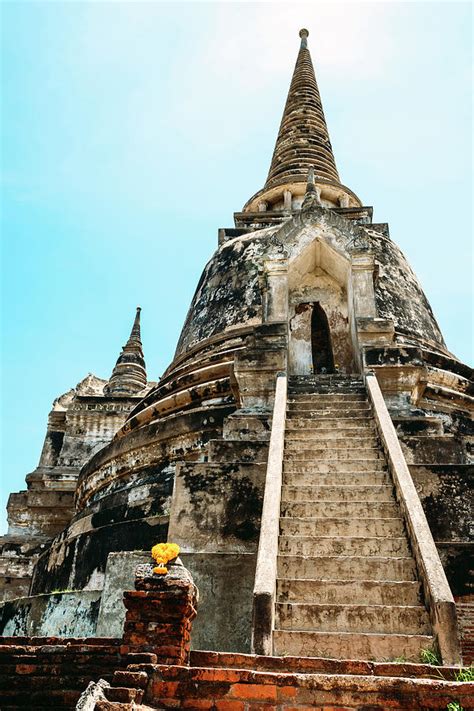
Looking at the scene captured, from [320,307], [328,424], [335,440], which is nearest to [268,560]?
[335,440]

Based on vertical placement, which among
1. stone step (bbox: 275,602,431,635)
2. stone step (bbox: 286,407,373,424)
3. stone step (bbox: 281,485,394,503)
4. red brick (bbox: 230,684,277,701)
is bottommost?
red brick (bbox: 230,684,277,701)

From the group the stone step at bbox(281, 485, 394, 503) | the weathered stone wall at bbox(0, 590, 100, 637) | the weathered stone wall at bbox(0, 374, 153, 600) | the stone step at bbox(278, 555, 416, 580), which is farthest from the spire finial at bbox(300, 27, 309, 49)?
the stone step at bbox(278, 555, 416, 580)

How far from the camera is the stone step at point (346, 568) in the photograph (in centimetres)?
435

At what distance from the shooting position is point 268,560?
4.11 meters

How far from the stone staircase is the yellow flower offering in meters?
0.86

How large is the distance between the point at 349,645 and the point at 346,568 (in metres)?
0.66

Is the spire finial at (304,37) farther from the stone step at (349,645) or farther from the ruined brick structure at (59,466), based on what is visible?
the stone step at (349,645)

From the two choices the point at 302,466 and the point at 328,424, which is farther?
the point at 328,424

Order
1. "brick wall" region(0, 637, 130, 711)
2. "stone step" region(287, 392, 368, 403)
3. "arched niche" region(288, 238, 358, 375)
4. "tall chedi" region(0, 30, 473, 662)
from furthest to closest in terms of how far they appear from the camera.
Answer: "arched niche" region(288, 238, 358, 375), "stone step" region(287, 392, 368, 403), "tall chedi" region(0, 30, 473, 662), "brick wall" region(0, 637, 130, 711)

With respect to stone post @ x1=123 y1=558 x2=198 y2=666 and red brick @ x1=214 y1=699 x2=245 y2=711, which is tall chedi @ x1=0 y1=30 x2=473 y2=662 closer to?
stone post @ x1=123 y1=558 x2=198 y2=666

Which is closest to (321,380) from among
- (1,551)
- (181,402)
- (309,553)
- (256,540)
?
(181,402)

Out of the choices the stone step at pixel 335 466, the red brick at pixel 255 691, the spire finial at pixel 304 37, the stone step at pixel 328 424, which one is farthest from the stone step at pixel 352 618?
the spire finial at pixel 304 37

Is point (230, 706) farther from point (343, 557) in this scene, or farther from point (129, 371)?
point (129, 371)

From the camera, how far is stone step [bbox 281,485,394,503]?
17.0ft
